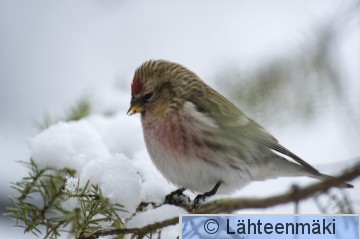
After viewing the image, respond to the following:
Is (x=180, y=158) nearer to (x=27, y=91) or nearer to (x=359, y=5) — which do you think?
(x=359, y=5)

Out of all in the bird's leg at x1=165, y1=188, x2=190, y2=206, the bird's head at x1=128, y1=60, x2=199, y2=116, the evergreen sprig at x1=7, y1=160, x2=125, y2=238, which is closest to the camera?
Result: the evergreen sprig at x1=7, y1=160, x2=125, y2=238

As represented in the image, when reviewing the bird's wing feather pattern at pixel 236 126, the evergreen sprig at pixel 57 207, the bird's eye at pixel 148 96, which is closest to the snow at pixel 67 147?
the evergreen sprig at pixel 57 207

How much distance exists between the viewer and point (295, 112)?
2.05 feet

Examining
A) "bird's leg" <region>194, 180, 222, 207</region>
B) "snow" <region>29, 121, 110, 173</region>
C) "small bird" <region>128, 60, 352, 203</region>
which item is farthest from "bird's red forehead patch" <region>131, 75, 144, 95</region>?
"bird's leg" <region>194, 180, 222, 207</region>

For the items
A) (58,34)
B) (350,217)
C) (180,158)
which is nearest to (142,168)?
(180,158)

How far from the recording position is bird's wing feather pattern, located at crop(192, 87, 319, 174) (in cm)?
90

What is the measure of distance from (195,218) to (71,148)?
0.30 m

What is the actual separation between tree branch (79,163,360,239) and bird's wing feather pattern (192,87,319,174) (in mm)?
186

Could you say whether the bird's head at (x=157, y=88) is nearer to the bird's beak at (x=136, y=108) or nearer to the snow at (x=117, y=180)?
the bird's beak at (x=136, y=108)

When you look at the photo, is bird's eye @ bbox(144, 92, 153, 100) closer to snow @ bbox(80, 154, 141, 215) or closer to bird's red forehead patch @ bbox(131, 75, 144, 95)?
bird's red forehead patch @ bbox(131, 75, 144, 95)

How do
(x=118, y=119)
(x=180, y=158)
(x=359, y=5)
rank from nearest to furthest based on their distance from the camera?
(x=359, y=5), (x=180, y=158), (x=118, y=119)

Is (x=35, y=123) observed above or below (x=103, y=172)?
above

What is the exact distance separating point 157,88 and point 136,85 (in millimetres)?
66

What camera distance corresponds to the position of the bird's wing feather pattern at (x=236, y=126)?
90cm
